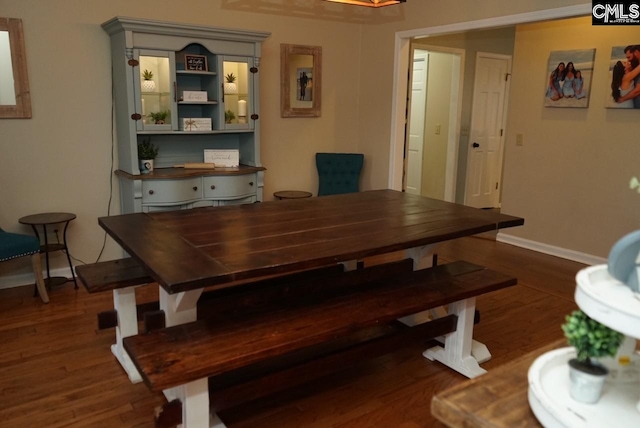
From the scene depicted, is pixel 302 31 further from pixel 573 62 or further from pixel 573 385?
pixel 573 385

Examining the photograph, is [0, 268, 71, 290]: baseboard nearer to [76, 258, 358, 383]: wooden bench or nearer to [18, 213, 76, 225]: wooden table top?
[18, 213, 76, 225]: wooden table top

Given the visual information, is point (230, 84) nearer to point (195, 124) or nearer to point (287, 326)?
point (195, 124)

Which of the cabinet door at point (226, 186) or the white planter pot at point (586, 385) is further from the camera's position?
the cabinet door at point (226, 186)

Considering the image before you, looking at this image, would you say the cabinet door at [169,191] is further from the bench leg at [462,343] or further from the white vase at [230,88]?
the bench leg at [462,343]

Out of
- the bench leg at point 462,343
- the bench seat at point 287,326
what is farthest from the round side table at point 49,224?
the bench leg at point 462,343

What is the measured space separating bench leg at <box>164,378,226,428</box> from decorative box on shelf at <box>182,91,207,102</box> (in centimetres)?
280

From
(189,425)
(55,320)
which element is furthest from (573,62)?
(55,320)

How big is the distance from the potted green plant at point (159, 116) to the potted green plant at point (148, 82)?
0.18 m

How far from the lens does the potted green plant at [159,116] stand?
4.06m

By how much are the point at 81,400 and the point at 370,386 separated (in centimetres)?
146

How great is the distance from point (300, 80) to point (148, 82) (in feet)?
5.55

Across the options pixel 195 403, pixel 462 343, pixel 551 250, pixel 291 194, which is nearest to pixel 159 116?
pixel 291 194

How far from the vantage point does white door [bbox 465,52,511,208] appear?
6.43 meters

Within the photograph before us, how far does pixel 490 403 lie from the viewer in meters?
1.16
